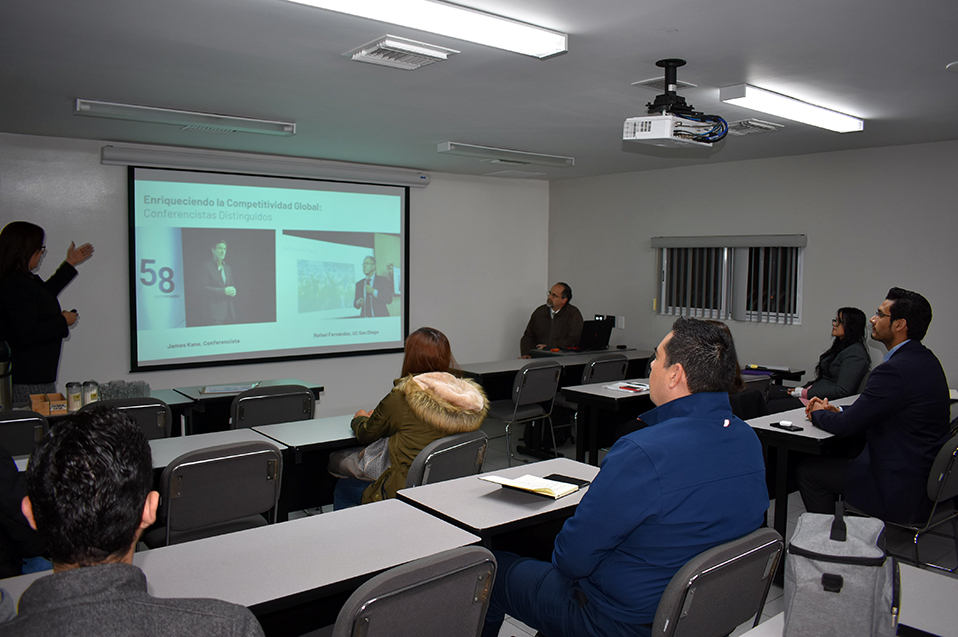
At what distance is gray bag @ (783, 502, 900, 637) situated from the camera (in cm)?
129

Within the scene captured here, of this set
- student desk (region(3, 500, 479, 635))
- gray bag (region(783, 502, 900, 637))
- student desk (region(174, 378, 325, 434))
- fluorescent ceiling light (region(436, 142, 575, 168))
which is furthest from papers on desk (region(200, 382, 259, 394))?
gray bag (region(783, 502, 900, 637))

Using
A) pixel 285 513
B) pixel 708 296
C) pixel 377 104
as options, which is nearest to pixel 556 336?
pixel 708 296

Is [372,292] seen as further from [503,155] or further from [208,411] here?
[208,411]

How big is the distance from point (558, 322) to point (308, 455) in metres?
4.17

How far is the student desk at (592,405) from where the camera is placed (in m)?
4.45

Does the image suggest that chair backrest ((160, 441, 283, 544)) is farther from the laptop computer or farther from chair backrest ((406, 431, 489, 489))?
the laptop computer

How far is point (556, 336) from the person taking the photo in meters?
7.32

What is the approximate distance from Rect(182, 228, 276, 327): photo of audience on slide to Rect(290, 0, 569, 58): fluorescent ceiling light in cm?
410

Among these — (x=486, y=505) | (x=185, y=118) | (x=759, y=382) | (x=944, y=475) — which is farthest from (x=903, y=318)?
(x=185, y=118)

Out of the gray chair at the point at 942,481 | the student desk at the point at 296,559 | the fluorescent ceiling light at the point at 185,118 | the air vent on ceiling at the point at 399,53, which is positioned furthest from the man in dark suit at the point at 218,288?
the gray chair at the point at 942,481

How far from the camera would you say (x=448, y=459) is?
275 cm

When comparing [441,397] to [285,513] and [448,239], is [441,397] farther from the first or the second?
[448,239]

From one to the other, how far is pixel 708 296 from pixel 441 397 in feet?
15.9

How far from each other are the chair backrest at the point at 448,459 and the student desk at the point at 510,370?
7.97 feet
